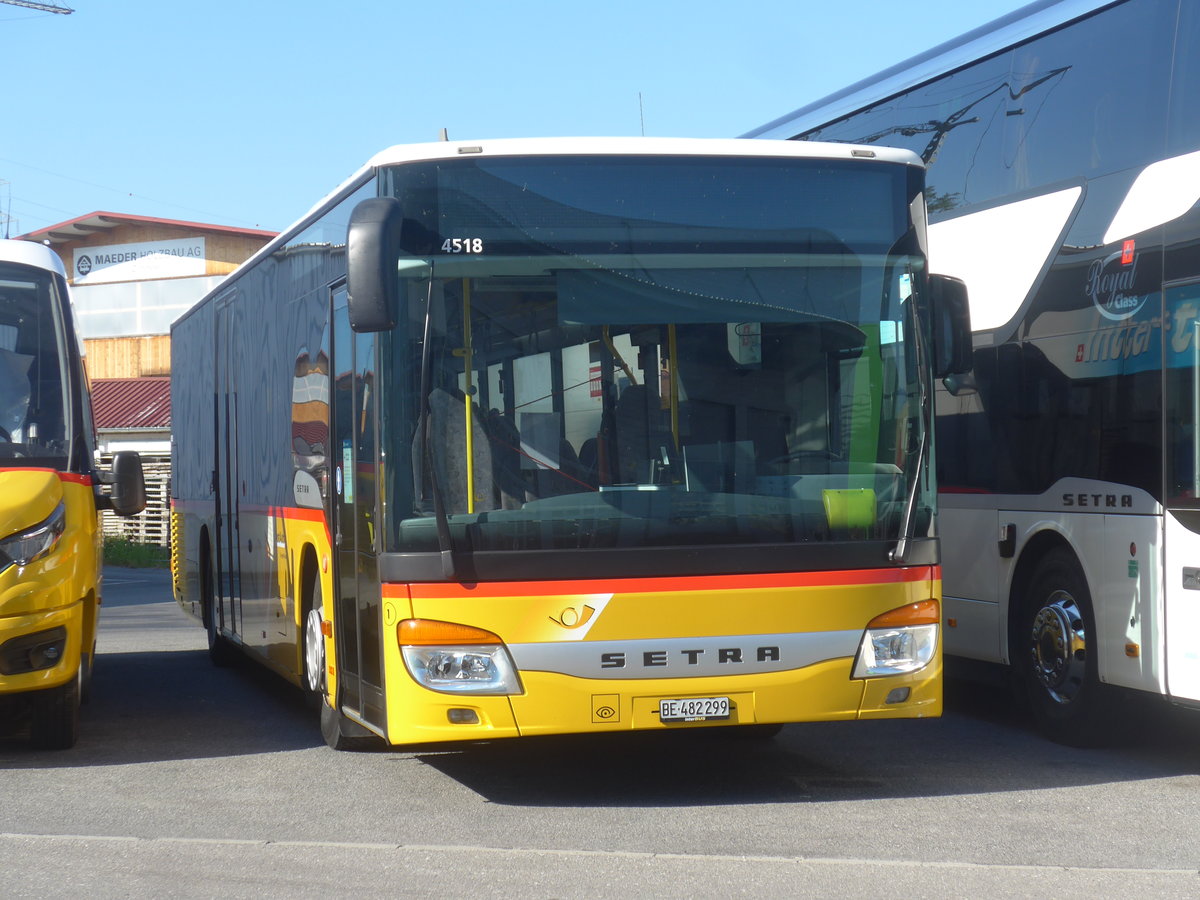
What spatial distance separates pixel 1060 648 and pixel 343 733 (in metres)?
4.09

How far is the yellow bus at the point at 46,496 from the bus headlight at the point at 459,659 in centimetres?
247

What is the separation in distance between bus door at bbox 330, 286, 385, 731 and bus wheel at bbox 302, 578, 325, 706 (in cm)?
65

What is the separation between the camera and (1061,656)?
368 inches

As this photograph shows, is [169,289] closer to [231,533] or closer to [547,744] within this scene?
[231,533]

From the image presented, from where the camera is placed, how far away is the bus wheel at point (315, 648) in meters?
9.15

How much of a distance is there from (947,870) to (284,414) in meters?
5.51

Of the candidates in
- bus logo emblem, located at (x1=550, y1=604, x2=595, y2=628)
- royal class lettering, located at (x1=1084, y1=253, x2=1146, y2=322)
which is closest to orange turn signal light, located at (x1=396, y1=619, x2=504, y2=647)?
bus logo emblem, located at (x1=550, y1=604, x2=595, y2=628)

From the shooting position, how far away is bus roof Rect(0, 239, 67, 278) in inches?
366

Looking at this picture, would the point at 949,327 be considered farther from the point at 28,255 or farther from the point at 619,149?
the point at 28,255

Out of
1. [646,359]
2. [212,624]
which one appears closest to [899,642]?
[646,359]

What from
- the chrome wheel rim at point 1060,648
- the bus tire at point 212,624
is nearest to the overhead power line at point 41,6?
the bus tire at point 212,624

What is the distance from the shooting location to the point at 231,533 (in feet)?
41.5

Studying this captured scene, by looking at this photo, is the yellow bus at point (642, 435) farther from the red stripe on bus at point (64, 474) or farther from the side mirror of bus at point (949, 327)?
the red stripe on bus at point (64, 474)

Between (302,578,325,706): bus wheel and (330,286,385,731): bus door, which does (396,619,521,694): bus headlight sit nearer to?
(330,286,385,731): bus door
